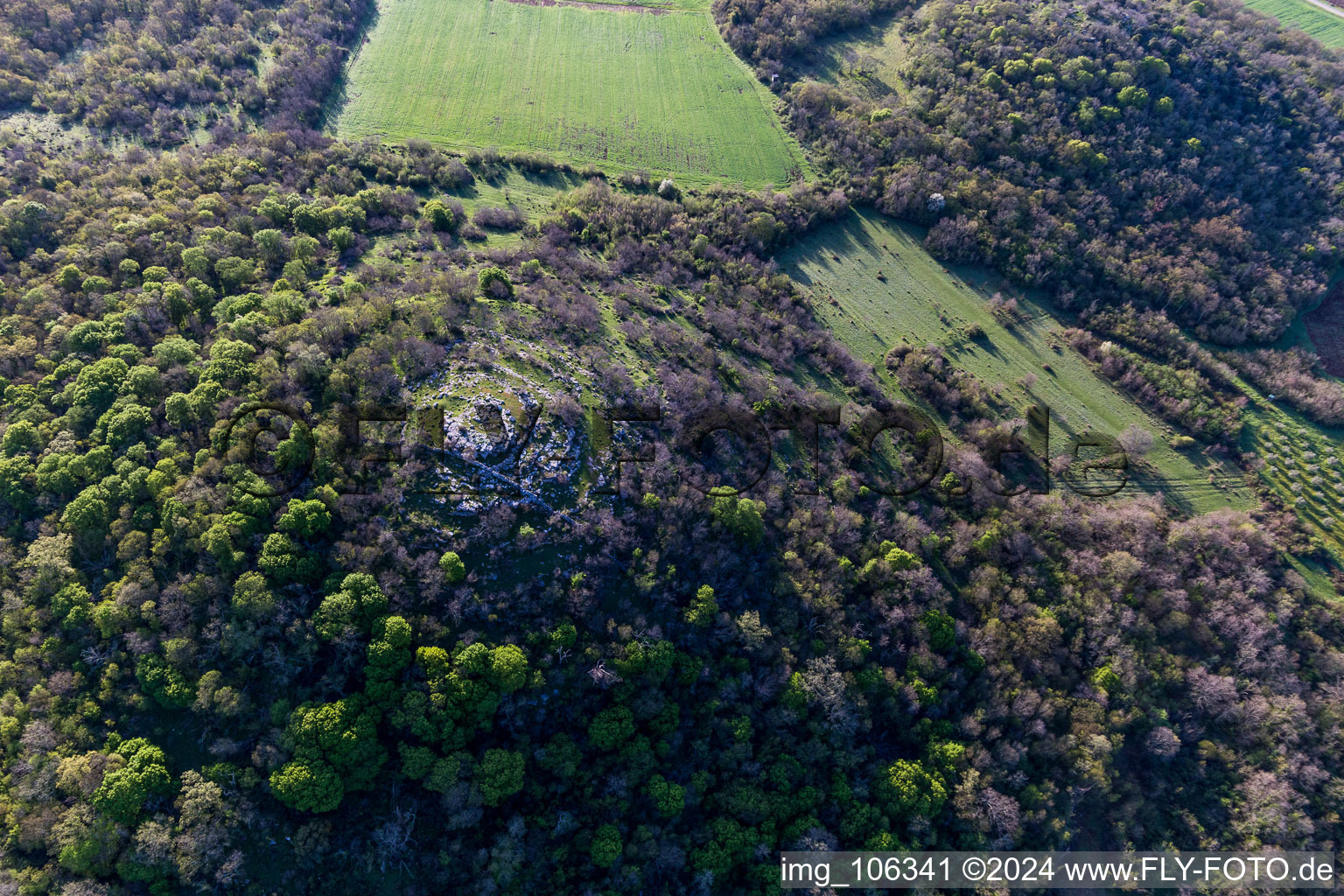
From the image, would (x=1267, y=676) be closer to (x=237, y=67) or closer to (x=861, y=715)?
(x=861, y=715)

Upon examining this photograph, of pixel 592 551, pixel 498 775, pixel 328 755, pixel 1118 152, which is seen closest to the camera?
pixel 328 755

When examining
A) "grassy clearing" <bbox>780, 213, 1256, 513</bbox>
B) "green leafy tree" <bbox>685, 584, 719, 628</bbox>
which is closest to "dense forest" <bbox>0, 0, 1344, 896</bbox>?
"green leafy tree" <bbox>685, 584, 719, 628</bbox>

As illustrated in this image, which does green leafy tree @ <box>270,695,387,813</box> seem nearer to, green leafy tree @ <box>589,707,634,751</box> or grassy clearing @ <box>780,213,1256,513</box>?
green leafy tree @ <box>589,707,634,751</box>

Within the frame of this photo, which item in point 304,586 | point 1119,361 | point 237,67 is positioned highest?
point 237,67

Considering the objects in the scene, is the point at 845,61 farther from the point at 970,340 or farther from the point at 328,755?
the point at 328,755

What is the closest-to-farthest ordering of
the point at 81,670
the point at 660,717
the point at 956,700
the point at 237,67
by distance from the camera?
the point at 81,670, the point at 660,717, the point at 956,700, the point at 237,67

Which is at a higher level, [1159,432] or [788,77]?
[788,77]

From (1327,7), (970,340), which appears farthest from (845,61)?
(1327,7)

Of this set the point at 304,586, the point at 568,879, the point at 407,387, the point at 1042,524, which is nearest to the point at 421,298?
the point at 407,387
